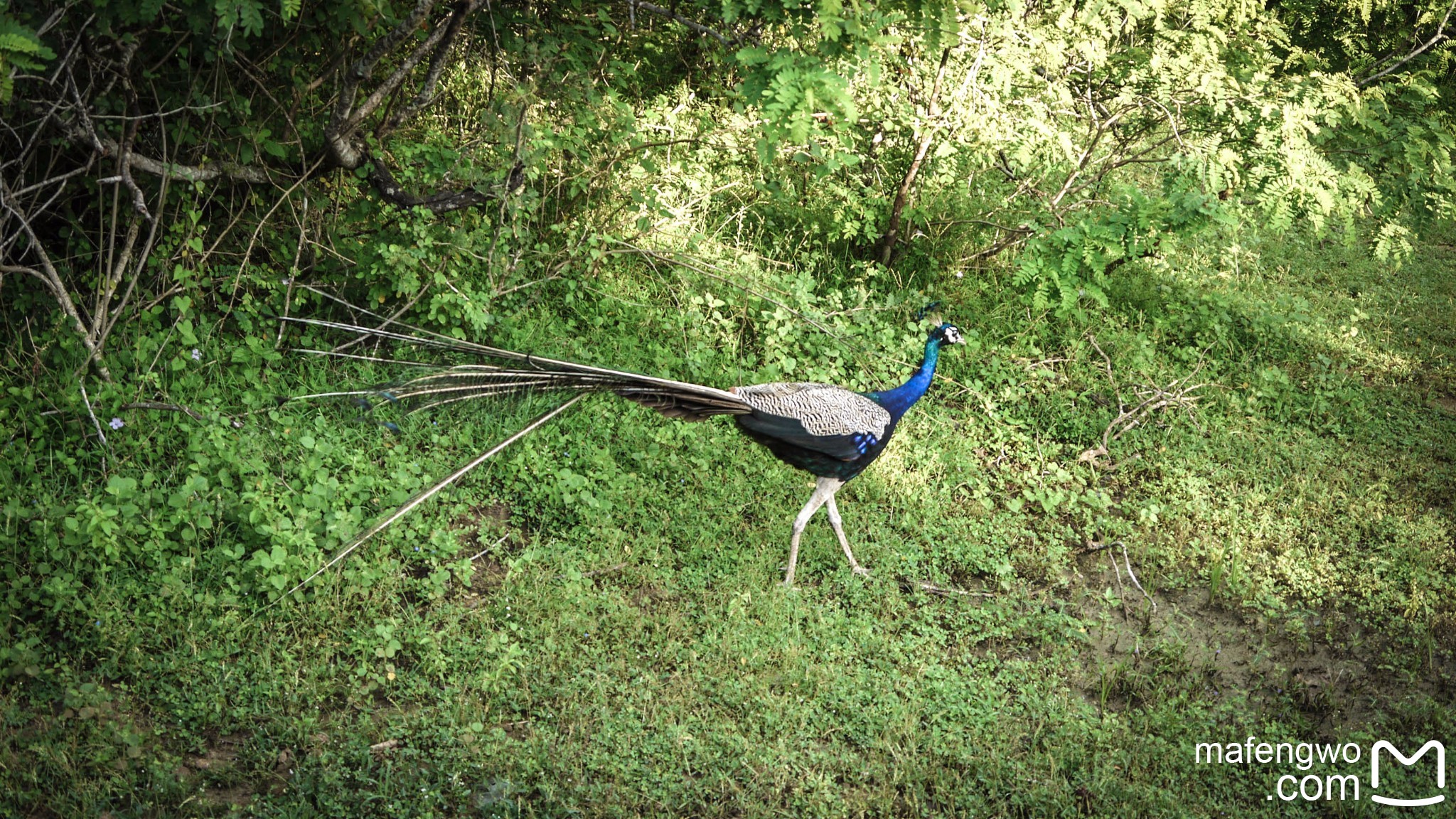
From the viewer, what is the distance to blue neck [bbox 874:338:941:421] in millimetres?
5336

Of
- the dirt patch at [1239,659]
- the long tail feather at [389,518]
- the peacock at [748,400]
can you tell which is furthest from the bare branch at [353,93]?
the dirt patch at [1239,659]

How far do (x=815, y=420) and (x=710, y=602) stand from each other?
3.11 ft

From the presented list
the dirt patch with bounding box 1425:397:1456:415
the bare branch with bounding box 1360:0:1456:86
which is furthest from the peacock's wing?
the dirt patch with bounding box 1425:397:1456:415

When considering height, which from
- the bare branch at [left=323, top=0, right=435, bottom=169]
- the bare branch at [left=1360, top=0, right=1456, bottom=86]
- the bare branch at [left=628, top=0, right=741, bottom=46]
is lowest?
the bare branch at [left=323, top=0, right=435, bottom=169]

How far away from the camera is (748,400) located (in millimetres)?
5078

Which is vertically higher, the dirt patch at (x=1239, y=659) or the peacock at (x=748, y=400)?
the peacock at (x=748, y=400)

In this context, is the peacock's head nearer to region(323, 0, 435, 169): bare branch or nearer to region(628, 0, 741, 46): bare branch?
region(628, 0, 741, 46): bare branch

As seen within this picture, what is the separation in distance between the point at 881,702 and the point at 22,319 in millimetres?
4288

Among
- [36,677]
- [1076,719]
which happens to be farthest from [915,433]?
[36,677]

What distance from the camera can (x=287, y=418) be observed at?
17.1 ft

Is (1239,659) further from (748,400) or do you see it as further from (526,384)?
(526,384)

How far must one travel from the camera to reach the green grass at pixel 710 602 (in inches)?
154

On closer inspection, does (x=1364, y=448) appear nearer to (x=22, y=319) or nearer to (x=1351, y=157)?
(x=1351, y=157)

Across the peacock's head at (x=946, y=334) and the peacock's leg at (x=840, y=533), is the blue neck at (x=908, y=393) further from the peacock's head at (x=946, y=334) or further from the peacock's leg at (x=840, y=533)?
the peacock's leg at (x=840, y=533)
